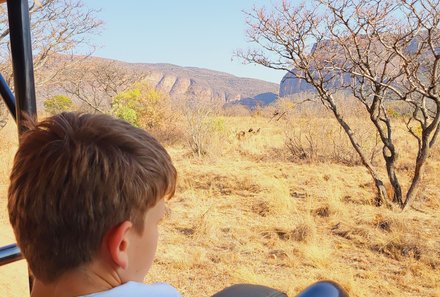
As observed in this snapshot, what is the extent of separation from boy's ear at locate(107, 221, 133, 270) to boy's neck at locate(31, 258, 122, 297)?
0.01 m

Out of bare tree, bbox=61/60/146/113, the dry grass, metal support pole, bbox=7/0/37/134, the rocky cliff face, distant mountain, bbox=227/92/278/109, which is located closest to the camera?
metal support pole, bbox=7/0/37/134

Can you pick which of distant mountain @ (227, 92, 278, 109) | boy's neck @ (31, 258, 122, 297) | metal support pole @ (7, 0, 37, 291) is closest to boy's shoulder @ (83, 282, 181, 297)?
boy's neck @ (31, 258, 122, 297)

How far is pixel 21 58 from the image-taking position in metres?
0.90

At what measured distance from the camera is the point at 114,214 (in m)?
0.50

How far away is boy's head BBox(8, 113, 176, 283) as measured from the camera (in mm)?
493

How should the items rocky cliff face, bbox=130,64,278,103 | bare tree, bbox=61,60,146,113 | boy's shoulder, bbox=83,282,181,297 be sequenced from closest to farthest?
boy's shoulder, bbox=83,282,181,297 → bare tree, bbox=61,60,146,113 → rocky cliff face, bbox=130,64,278,103

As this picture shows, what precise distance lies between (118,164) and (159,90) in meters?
10.8

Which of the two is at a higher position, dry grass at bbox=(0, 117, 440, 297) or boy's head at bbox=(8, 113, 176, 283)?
boy's head at bbox=(8, 113, 176, 283)

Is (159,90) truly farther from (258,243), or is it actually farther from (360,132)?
(258,243)

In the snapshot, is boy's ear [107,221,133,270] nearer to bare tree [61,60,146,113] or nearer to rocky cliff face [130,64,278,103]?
bare tree [61,60,146,113]

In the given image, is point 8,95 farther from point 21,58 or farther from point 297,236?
point 297,236

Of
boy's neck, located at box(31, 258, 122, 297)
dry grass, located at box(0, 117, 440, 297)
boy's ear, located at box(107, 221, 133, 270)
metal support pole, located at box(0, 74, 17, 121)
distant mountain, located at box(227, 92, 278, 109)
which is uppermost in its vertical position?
metal support pole, located at box(0, 74, 17, 121)

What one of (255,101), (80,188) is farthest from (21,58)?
(255,101)

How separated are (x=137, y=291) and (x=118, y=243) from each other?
57mm
